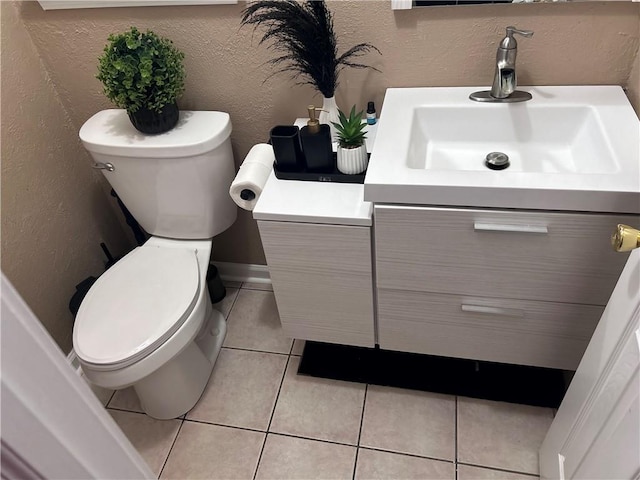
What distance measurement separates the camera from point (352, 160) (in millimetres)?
1202

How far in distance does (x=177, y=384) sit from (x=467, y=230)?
1.00 m

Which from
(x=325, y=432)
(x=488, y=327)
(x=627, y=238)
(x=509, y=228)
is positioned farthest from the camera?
(x=325, y=432)

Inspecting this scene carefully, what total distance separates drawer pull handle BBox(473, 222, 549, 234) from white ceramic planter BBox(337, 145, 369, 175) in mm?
323

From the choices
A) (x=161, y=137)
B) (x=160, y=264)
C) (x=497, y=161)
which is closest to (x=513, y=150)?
(x=497, y=161)

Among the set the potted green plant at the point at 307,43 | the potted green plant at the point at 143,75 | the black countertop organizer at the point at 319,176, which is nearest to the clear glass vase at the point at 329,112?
the potted green plant at the point at 307,43

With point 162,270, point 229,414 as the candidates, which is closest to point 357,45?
point 162,270

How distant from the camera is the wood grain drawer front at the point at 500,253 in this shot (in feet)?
3.35

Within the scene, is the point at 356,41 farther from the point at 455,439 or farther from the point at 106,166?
the point at 455,439

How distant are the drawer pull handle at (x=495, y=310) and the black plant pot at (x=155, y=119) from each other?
38.0 inches

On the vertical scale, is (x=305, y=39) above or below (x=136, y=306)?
above

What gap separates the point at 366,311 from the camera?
4.43ft

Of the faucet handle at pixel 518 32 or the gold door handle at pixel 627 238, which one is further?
the faucet handle at pixel 518 32

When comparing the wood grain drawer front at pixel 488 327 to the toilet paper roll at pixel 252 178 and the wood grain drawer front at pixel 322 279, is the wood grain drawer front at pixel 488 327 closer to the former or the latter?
the wood grain drawer front at pixel 322 279

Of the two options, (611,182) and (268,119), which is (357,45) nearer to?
(268,119)
